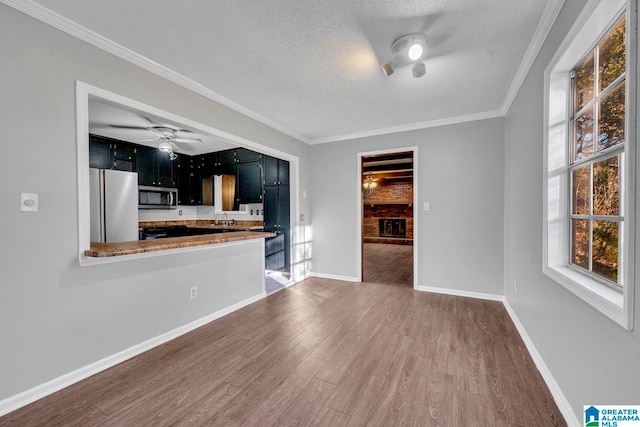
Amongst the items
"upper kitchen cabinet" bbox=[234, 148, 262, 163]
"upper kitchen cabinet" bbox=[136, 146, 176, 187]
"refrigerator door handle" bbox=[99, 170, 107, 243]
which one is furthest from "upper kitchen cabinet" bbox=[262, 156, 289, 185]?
"refrigerator door handle" bbox=[99, 170, 107, 243]

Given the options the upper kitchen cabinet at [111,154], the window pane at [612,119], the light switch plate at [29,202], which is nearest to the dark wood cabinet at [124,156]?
the upper kitchen cabinet at [111,154]

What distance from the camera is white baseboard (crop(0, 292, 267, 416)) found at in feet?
5.08

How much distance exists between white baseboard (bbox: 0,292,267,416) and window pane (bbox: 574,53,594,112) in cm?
360

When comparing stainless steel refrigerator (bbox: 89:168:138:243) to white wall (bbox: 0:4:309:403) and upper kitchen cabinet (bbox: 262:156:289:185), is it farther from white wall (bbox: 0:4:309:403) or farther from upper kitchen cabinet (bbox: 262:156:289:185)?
upper kitchen cabinet (bbox: 262:156:289:185)

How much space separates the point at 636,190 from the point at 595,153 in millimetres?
642

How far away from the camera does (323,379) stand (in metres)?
1.81

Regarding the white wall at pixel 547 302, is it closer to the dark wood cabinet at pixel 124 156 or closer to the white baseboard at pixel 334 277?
the white baseboard at pixel 334 277

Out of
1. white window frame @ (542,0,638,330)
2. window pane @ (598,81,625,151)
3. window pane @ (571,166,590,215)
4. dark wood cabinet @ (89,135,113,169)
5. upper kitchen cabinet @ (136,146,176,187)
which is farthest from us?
upper kitchen cabinet @ (136,146,176,187)

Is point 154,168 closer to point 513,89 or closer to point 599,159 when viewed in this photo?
point 513,89

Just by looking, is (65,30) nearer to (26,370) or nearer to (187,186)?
(26,370)

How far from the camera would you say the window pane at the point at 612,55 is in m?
1.19

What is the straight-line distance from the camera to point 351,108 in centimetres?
321

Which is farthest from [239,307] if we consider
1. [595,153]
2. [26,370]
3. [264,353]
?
[595,153]

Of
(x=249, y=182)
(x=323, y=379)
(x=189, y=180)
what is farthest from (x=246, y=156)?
(x=323, y=379)
